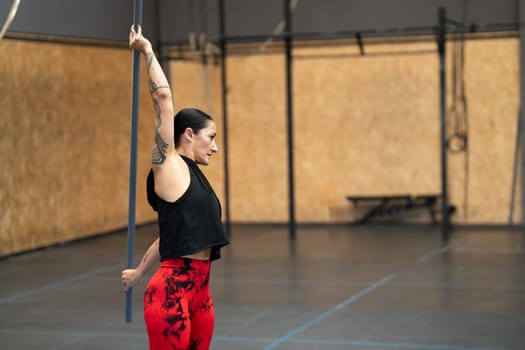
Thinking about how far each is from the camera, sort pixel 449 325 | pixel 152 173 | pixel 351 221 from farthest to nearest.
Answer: pixel 351 221
pixel 449 325
pixel 152 173

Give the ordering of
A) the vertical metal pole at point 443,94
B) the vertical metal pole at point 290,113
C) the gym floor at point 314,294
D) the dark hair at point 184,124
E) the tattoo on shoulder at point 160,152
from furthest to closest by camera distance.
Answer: the vertical metal pole at point 290,113 < the vertical metal pole at point 443,94 < the gym floor at point 314,294 < the dark hair at point 184,124 < the tattoo on shoulder at point 160,152

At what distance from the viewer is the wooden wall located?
10.9 m

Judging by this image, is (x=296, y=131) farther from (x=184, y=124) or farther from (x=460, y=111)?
(x=184, y=124)

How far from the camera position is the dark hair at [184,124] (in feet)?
10.7

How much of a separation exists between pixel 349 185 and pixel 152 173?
9.37 meters

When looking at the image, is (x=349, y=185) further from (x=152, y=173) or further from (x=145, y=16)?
(x=152, y=173)

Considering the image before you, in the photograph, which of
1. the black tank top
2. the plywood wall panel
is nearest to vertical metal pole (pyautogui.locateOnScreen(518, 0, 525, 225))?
the plywood wall panel

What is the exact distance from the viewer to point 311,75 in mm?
12469

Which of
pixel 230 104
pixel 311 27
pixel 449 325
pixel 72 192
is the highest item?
pixel 311 27

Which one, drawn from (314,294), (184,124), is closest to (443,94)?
(314,294)

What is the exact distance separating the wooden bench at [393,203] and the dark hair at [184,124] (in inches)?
352

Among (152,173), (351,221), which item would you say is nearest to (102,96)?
(351,221)

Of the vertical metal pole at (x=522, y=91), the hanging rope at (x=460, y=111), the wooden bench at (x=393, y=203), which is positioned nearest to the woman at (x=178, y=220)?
the hanging rope at (x=460, y=111)

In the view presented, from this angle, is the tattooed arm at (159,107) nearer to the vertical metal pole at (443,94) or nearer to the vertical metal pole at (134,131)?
the vertical metal pole at (134,131)
